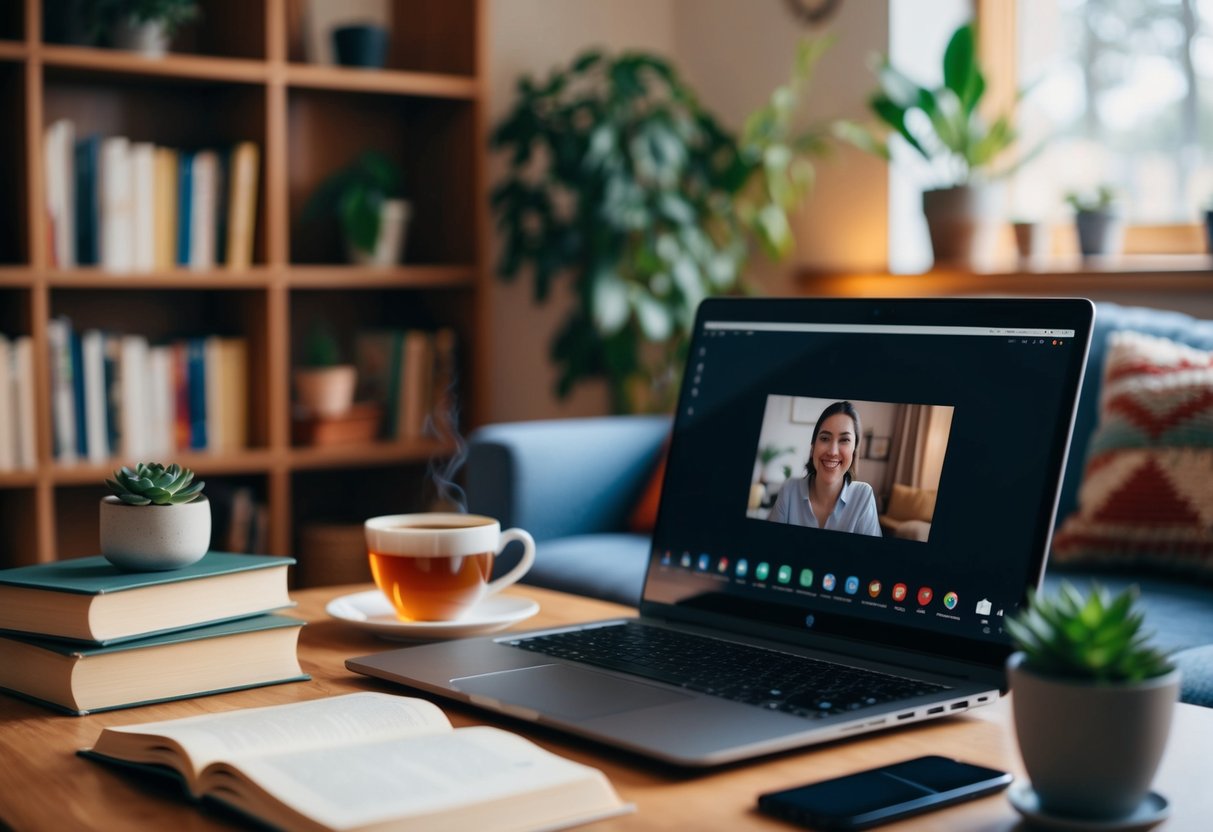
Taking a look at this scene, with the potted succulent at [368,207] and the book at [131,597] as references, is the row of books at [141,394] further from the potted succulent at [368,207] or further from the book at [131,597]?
the book at [131,597]

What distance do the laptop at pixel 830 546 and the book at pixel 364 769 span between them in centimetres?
8

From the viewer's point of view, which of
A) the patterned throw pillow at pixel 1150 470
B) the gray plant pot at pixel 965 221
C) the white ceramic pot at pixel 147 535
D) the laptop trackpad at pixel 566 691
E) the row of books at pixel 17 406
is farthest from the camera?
the gray plant pot at pixel 965 221

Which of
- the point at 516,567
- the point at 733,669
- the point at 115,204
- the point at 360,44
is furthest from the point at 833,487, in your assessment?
the point at 360,44

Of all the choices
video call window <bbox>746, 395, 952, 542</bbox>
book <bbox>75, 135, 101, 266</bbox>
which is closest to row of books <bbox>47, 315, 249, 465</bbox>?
book <bbox>75, 135, 101, 266</bbox>

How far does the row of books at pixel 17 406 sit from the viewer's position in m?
2.63

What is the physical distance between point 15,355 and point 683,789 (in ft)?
7.46

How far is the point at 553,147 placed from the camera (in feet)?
10.1

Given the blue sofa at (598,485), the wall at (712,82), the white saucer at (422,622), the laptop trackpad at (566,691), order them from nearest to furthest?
the laptop trackpad at (566,691), the white saucer at (422,622), the blue sofa at (598,485), the wall at (712,82)

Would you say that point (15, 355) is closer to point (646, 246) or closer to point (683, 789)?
point (646, 246)

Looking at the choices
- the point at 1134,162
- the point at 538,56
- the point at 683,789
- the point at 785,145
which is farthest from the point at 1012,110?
the point at 683,789

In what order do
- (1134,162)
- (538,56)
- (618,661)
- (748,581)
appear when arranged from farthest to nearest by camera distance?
(538,56)
(1134,162)
(748,581)
(618,661)

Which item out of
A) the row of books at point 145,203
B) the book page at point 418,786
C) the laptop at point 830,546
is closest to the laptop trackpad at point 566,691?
the laptop at point 830,546

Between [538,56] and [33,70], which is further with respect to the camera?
[538,56]

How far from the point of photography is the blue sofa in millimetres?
2014
